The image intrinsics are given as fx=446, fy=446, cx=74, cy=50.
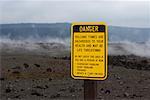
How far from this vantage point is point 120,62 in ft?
63.2

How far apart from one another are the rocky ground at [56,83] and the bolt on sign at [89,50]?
564 centimetres

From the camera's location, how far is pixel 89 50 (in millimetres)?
4988

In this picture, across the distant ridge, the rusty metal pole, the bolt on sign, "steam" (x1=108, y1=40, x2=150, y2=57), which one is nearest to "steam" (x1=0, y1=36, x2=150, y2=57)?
"steam" (x1=108, y1=40, x2=150, y2=57)

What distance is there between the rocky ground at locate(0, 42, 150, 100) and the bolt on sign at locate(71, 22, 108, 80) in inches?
222

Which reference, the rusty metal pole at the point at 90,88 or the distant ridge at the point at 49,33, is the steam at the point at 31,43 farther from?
the rusty metal pole at the point at 90,88

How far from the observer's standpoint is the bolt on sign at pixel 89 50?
496 cm

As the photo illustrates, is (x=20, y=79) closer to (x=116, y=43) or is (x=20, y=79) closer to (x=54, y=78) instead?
(x=54, y=78)

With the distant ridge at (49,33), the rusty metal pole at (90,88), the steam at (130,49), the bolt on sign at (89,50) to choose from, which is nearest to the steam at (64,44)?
the steam at (130,49)

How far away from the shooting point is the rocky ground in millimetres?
11039

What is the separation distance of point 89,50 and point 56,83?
8265mm

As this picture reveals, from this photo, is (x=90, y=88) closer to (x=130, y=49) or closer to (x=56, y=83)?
(x=56, y=83)

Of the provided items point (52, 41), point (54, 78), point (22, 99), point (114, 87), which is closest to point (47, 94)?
point (22, 99)

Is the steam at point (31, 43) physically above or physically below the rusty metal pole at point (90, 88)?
above

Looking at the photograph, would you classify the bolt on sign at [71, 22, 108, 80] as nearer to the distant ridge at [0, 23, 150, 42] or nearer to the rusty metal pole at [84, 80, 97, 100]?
the rusty metal pole at [84, 80, 97, 100]
